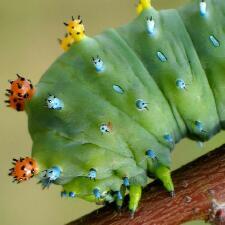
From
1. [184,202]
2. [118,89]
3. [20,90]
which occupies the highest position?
[20,90]

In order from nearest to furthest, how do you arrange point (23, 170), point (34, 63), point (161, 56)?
point (23, 170) → point (161, 56) → point (34, 63)

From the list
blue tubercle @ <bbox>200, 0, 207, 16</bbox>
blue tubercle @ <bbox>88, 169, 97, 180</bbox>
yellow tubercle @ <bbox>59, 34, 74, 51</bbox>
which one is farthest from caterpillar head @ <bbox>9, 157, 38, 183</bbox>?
blue tubercle @ <bbox>200, 0, 207, 16</bbox>

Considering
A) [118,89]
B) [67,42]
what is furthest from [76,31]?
[118,89]

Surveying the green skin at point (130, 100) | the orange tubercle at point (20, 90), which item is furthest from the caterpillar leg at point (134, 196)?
the orange tubercle at point (20, 90)

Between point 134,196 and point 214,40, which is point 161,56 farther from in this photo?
point 134,196

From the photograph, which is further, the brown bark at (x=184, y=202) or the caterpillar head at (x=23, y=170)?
the brown bark at (x=184, y=202)

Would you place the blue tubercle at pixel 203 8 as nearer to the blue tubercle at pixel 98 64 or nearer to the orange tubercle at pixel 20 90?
the blue tubercle at pixel 98 64
